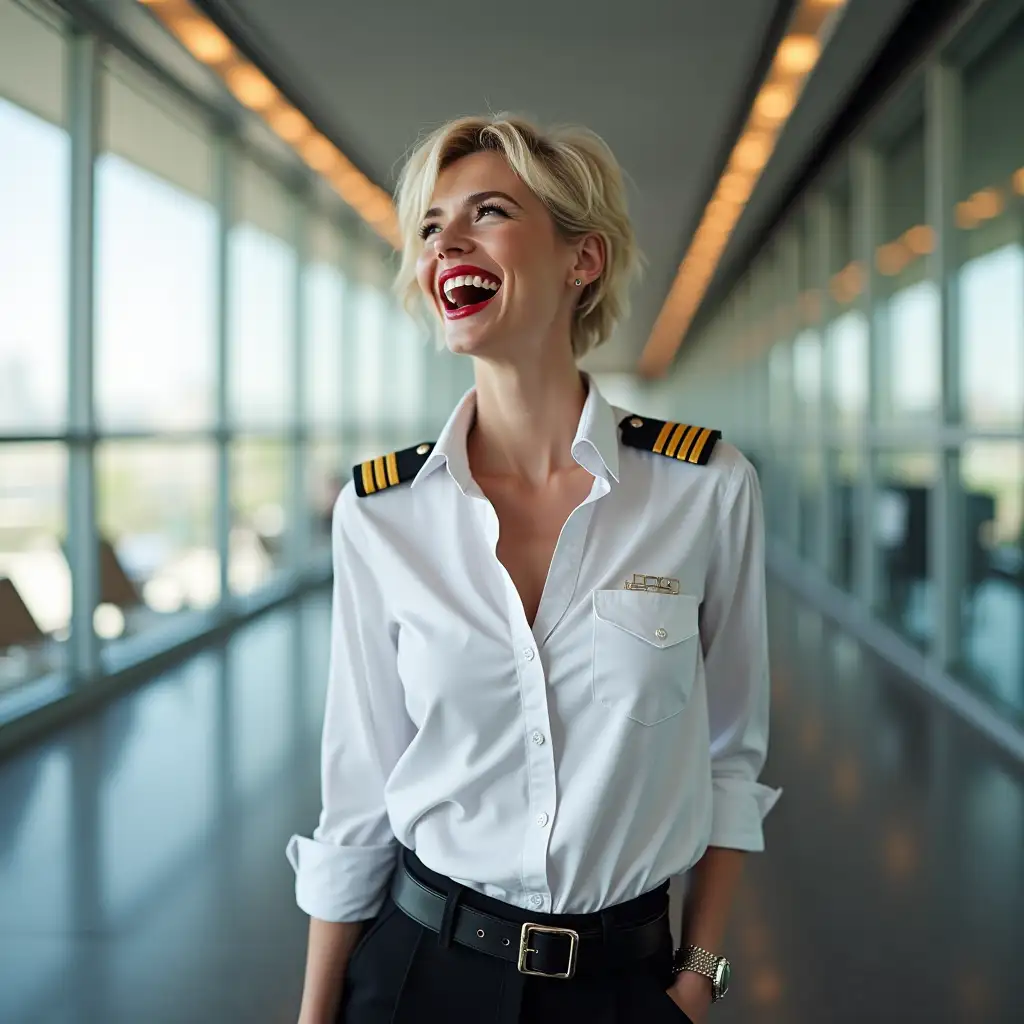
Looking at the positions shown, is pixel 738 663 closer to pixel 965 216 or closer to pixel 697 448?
pixel 697 448

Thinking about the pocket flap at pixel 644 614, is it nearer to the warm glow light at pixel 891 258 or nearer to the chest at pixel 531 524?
the chest at pixel 531 524

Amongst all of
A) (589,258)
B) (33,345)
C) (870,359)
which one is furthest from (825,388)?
(589,258)

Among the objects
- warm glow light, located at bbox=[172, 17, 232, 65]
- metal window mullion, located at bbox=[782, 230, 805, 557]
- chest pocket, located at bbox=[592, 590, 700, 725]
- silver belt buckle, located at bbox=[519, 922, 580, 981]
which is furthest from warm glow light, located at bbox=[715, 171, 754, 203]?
silver belt buckle, located at bbox=[519, 922, 580, 981]

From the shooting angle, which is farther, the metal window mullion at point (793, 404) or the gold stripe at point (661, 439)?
the metal window mullion at point (793, 404)

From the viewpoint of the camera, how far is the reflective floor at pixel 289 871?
2588 millimetres

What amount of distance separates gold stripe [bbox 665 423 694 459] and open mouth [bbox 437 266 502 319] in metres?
0.29

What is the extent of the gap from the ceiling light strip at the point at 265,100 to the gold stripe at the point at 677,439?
2564 mm

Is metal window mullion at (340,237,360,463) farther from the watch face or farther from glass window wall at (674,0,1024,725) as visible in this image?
the watch face

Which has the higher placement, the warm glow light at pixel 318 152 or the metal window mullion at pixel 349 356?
the warm glow light at pixel 318 152

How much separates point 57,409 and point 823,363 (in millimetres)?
6205

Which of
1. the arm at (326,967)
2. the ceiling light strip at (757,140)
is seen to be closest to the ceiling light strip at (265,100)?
the ceiling light strip at (757,140)

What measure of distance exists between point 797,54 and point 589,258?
198 inches

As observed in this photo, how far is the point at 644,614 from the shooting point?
1275mm

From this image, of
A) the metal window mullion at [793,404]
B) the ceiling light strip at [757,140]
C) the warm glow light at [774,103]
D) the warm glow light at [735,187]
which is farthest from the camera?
the metal window mullion at [793,404]
